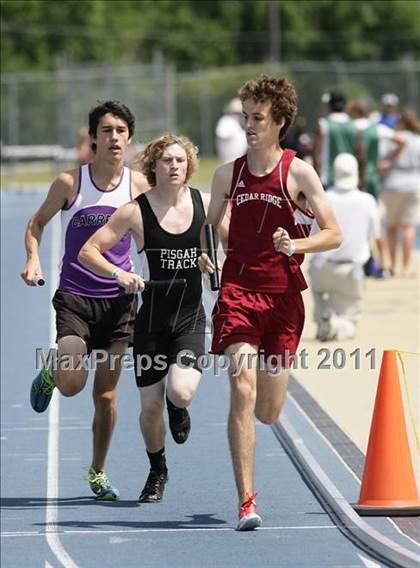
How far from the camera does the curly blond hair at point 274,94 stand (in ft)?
26.9

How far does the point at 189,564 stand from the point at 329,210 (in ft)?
6.38

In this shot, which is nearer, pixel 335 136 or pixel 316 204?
pixel 316 204

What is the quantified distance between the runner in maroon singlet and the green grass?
28.5 m

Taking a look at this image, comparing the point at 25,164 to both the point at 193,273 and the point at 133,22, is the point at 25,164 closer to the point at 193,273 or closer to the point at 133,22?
the point at 133,22

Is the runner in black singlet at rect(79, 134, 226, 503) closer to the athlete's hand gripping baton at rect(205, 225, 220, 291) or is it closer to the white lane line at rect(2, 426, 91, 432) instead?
the athlete's hand gripping baton at rect(205, 225, 220, 291)

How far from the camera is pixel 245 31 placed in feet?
253

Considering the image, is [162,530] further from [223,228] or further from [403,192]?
Answer: [403,192]

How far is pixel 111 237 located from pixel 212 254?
1.97 ft

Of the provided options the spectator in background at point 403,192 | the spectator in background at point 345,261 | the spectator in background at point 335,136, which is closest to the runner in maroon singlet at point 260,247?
the spectator in background at point 345,261

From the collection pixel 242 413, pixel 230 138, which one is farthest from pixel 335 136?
pixel 242 413

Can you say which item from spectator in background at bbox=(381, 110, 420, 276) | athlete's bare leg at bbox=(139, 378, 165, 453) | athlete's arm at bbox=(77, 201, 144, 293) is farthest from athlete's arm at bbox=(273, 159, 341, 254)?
spectator in background at bbox=(381, 110, 420, 276)

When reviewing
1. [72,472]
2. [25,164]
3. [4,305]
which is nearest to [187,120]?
[25,164]

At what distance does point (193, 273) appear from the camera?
845 cm

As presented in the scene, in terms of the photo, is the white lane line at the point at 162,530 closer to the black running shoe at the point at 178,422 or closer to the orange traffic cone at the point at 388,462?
the orange traffic cone at the point at 388,462
